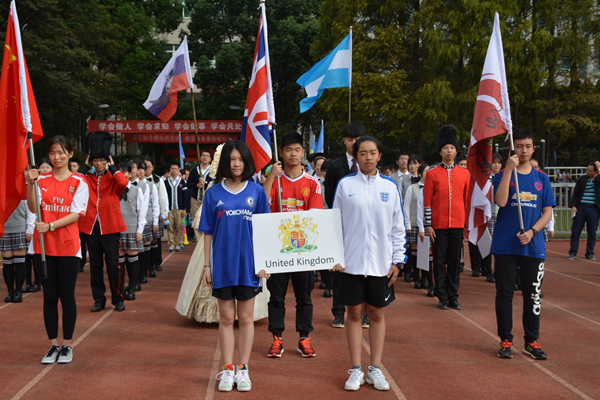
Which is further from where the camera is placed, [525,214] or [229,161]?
[525,214]

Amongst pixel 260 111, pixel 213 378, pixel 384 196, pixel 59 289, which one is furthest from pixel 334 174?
pixel 59 289

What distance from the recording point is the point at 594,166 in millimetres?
12570

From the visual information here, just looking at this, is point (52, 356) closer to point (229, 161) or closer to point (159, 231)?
point (229, 161)

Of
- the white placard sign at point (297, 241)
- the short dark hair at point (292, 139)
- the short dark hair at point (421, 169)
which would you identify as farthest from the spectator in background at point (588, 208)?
the white placard sign at point (297, 241)

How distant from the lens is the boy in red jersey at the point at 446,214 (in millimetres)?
7562

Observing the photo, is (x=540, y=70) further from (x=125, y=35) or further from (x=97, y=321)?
(x=97, y=321)

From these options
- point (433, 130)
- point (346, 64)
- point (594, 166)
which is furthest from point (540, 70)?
point (346, 64)

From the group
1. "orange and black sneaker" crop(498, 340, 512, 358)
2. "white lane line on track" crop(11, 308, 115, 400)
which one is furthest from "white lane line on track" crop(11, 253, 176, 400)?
"orange and black sneaker" crop(498, 340, 512, 358)

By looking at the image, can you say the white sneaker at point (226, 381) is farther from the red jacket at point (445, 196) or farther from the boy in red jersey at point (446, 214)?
the red jacket at point (445, 196)

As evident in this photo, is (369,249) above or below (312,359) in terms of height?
above

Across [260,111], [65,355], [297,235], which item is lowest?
[65,355]

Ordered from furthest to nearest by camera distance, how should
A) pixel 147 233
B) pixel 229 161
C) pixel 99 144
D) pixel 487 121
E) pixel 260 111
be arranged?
pixel 147 233
pixel 99 144
pixel 487 121
pixel 260 111
pixel 229 161

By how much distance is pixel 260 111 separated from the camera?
5.69m

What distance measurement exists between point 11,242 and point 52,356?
11.9 feet
